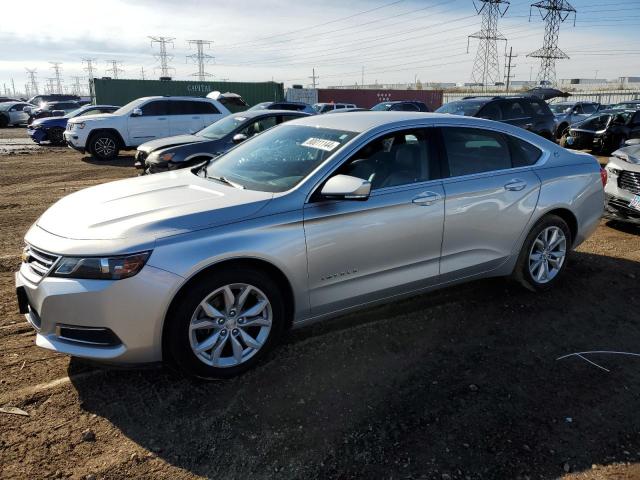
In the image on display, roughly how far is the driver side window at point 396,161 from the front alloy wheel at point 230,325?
1071 mm

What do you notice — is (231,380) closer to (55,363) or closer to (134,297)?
(134,297)

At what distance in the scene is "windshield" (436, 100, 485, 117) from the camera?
1167 cm

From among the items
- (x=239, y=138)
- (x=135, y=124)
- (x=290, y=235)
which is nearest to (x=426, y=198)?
(x=290, y=235)

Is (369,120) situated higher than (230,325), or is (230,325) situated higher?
(369,120)

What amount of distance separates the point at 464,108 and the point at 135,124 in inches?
355

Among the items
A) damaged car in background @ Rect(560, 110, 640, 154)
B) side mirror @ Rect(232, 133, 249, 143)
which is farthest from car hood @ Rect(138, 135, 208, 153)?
damaged car in background @ Rect(560, 110, 640, 154)

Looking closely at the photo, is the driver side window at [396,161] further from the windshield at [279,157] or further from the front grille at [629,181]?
the front grille at [629,181]

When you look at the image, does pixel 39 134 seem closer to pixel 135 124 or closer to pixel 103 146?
pixel 103 146

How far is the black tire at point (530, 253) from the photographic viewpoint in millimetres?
4402

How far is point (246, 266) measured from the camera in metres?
3.07

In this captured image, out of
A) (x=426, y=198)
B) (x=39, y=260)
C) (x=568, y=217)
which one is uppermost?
(x=426, y=198)

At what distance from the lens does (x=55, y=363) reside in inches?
132

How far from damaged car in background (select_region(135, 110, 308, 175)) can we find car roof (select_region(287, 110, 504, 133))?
4.57 meters

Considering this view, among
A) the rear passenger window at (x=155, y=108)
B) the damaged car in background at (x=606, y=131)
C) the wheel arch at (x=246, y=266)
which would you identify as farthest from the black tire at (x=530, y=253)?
the rear passenger window at (x=155, y=108)
